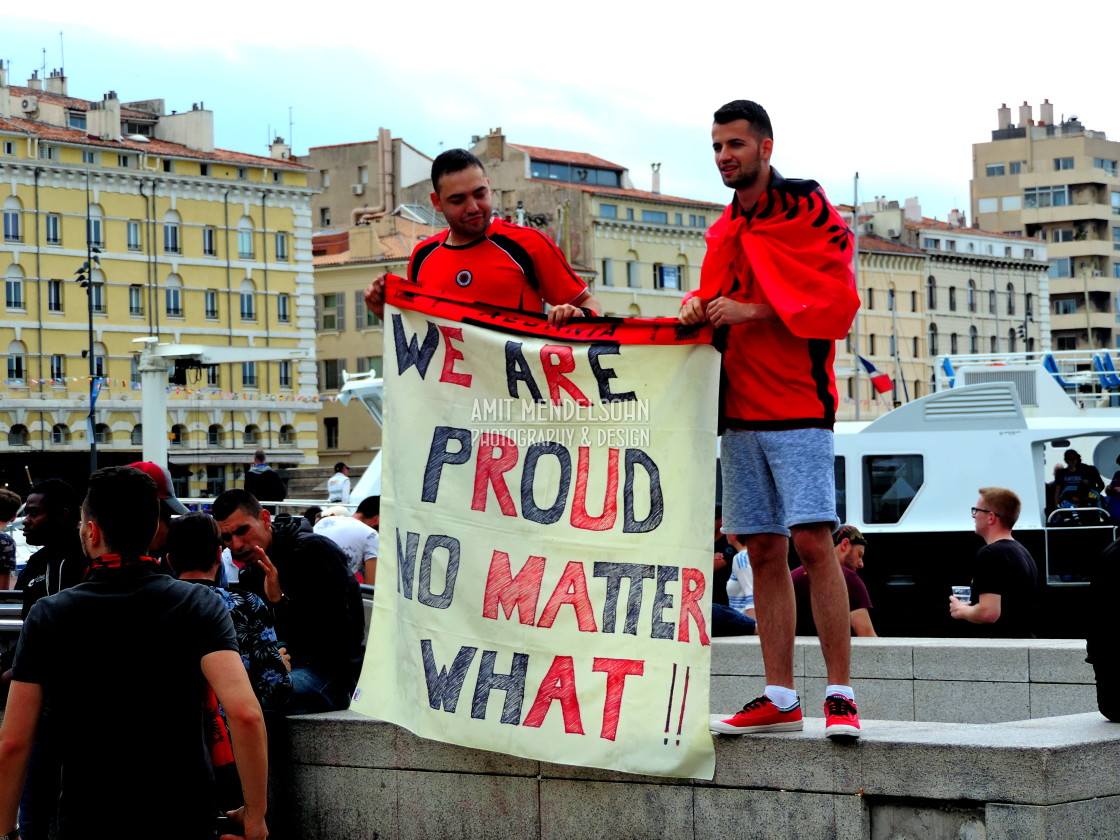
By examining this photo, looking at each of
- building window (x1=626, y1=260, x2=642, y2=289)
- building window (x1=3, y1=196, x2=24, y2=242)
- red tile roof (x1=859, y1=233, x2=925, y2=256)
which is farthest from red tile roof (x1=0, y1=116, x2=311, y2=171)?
red tile roof (x1=859, y1=233, x2=925, y2=256)

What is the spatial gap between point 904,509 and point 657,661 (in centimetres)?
1404

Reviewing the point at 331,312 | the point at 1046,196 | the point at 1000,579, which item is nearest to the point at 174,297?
the point at 331,312

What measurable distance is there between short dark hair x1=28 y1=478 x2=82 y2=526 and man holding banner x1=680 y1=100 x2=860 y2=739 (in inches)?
114

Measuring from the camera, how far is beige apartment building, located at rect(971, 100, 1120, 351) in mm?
123938

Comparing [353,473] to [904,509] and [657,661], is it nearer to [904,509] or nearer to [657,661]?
[904,509]

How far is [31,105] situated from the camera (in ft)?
252

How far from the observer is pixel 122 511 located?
16.5 feet

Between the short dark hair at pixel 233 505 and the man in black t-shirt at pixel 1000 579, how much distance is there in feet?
14.7

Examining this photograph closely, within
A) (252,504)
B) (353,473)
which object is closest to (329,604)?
(252,504)

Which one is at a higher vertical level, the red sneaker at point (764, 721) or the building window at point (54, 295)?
the building window at point (54, 295)

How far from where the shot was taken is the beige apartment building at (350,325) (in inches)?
Answer: 3366

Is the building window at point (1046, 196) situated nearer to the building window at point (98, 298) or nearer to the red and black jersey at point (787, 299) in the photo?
the building window at point (98, 298)

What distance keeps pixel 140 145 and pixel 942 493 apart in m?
62.7

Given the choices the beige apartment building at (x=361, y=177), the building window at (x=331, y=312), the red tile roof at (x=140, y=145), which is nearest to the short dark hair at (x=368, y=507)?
the red tile roof at (x=140, y=145)
